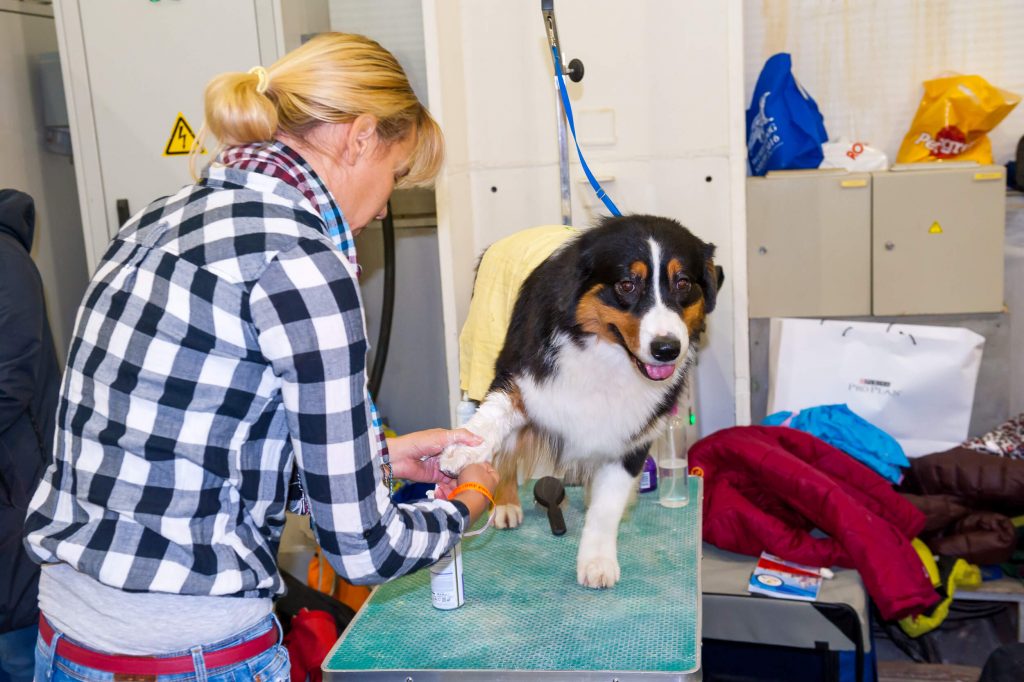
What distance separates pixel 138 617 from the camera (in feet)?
3.63

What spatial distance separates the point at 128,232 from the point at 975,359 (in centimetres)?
272

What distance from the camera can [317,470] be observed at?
103cm

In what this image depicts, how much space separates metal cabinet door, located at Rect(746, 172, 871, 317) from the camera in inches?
124

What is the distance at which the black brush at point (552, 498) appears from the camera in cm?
204

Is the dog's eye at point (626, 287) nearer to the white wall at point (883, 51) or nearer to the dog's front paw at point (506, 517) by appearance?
the dog's front paw at point (506, 517)

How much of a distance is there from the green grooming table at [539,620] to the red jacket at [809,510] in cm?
50

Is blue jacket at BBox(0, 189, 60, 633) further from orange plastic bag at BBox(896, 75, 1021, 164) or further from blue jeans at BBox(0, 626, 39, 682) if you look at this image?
orange plastic bag at BBox(896, 75, 1021, 164)

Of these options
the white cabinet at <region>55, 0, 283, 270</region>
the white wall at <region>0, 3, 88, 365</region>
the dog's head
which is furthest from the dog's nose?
the white wall at <region>0, 3, 88, 365</region>

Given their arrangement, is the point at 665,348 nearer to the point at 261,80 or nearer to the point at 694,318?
the point at 694,318

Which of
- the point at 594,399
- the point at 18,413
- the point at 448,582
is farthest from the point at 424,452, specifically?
the point at 18,413

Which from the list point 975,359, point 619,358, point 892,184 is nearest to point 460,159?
point 619,358

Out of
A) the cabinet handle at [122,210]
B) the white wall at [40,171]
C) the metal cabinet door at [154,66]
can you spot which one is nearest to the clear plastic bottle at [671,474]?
the metal cabinet door at [154,66]

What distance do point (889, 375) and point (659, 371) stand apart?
155cm

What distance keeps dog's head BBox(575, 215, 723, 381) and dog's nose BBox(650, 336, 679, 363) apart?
1.1 inches
